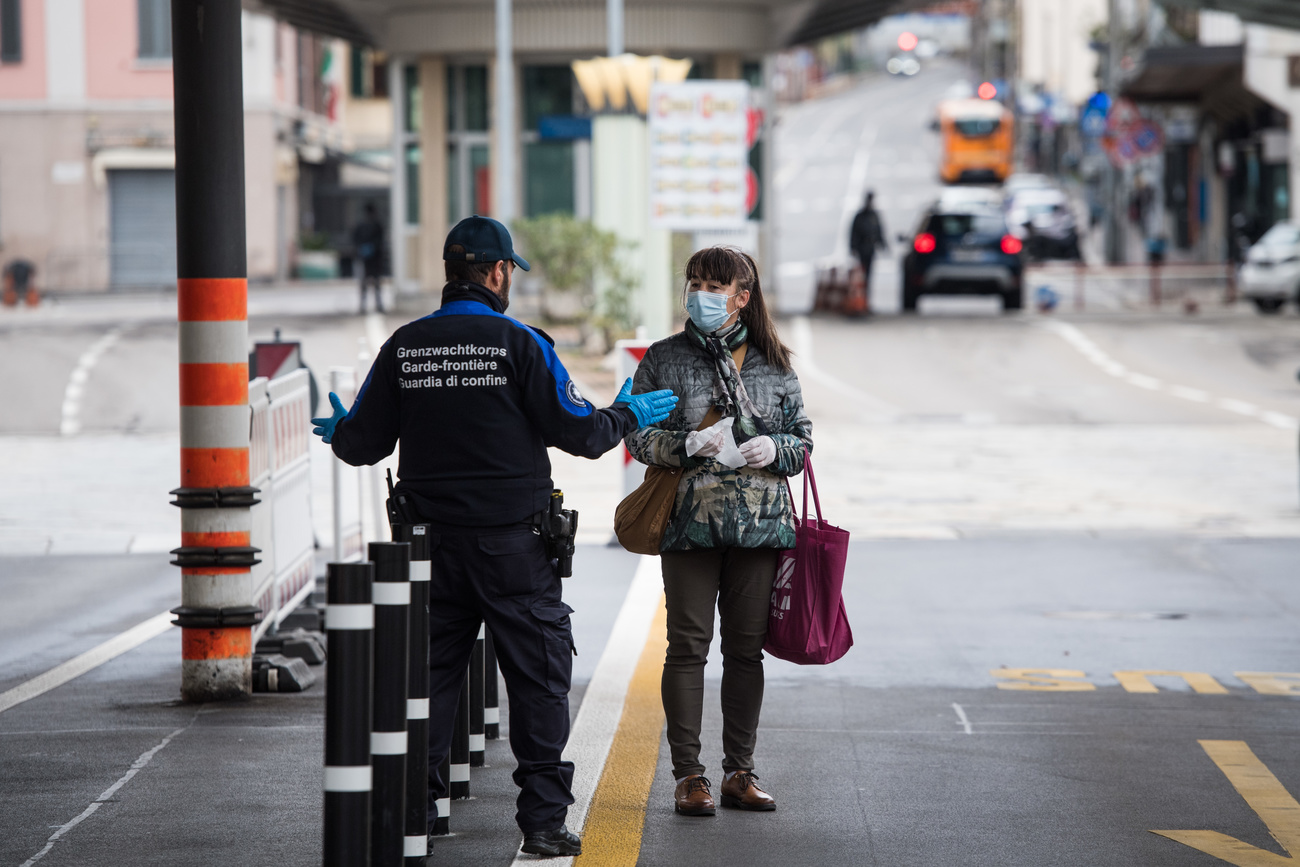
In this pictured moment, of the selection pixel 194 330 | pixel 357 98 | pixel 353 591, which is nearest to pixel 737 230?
pixel 194 330

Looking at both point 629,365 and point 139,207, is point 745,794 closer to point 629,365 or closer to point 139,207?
point 629,365

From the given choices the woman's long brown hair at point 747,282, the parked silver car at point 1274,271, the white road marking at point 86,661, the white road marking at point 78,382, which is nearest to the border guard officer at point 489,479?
the woman's long brown hair at point 747,282

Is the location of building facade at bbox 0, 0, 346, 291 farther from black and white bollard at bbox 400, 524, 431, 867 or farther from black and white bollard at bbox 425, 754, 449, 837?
black and white bollard at bbox 400, 524, 431, 867

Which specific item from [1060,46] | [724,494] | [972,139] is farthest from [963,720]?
[1060,46]

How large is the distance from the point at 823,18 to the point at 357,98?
110 feet

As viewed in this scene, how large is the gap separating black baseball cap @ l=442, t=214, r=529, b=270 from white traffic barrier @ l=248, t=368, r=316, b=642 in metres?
2.56

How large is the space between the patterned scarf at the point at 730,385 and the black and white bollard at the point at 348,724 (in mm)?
1687

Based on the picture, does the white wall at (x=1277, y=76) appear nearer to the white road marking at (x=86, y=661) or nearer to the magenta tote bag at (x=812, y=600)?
the white road marking at (x=86, y=661)

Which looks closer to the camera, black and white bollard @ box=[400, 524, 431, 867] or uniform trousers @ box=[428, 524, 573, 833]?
black and white bollard @ box=[400, 524, 431, 867]

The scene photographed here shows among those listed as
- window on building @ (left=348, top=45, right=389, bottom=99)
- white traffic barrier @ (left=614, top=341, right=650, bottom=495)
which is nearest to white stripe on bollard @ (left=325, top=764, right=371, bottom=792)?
white traffic barrier @ (left=614, top=341, right=650, bottom=495)

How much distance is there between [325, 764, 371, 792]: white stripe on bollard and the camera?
407 centimetres

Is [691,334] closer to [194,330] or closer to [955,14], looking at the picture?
[194,330]

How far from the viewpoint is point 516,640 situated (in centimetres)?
486

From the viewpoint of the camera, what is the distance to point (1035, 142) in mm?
94625
